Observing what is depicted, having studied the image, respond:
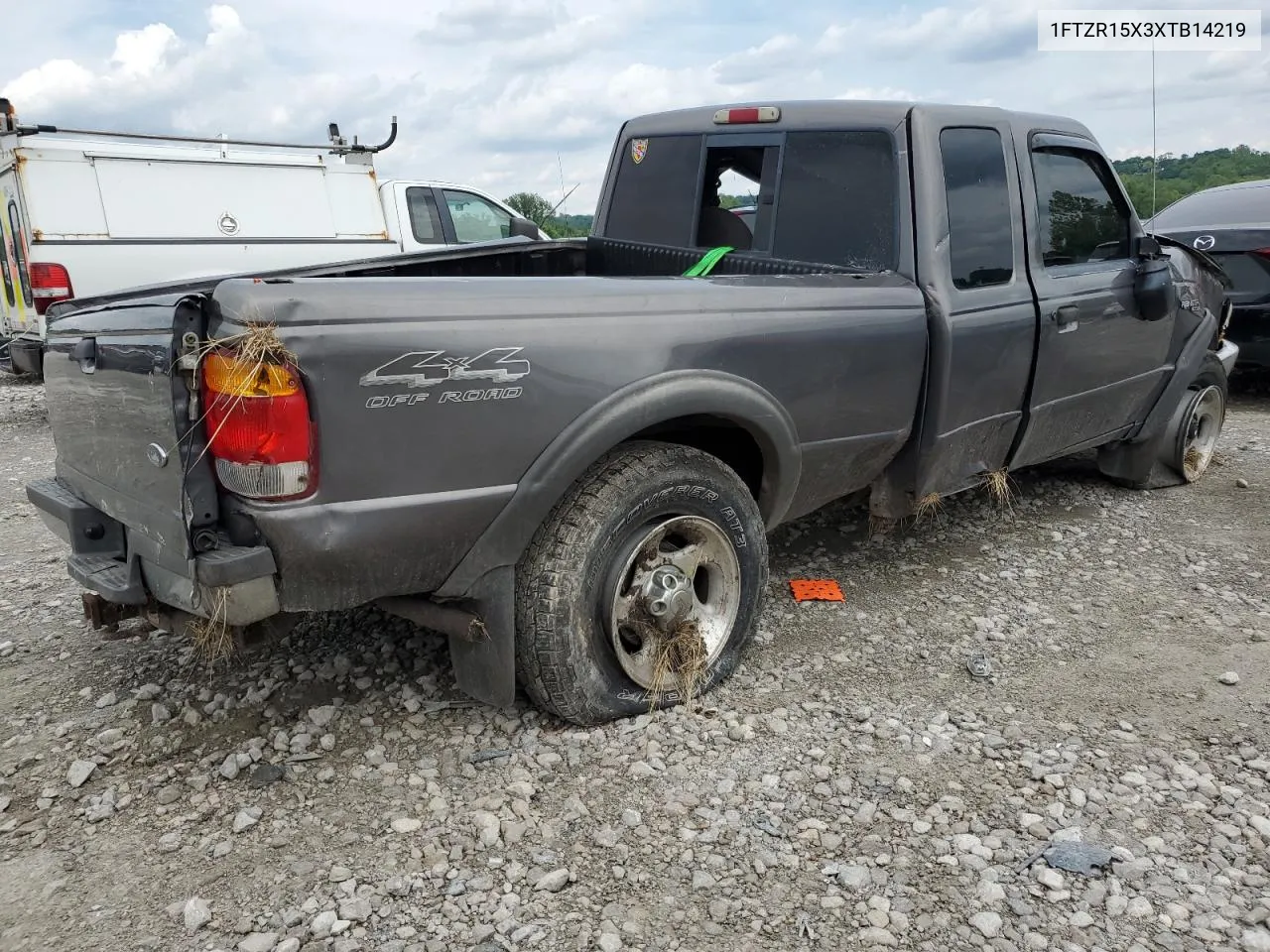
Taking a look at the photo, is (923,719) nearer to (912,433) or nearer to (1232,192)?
(912,433)

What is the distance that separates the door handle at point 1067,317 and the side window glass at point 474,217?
23.8ft

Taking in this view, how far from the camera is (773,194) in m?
4.07

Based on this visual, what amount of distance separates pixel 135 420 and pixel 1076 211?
13.0 feet

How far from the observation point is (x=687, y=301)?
9.93 ft

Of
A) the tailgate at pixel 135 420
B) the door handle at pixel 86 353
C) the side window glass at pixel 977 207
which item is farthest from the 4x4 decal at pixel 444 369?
the side window glass at pixel 977 207

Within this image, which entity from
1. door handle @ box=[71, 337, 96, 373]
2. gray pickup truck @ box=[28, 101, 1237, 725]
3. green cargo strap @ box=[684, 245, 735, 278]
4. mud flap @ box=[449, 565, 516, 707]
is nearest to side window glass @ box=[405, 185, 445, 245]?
gray pickup truck @ box=[28, 101, 1237, 725]

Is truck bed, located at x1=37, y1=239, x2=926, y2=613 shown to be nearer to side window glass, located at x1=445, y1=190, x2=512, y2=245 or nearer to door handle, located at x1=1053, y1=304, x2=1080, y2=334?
door handle, located at x1=1053, y1=304, x2=1080, y2=334

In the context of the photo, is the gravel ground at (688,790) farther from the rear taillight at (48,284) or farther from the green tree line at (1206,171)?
the green tree line at (1206,171)

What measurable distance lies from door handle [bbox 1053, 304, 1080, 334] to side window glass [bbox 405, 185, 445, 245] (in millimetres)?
7590

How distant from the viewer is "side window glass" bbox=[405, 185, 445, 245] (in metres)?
10.6

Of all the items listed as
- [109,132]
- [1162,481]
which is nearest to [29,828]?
[1162,481]

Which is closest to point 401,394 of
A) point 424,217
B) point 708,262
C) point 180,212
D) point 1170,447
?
point 708,262

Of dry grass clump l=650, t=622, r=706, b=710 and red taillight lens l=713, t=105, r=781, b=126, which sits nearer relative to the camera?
dry grass clump l=650, t=622, r=706, b=710

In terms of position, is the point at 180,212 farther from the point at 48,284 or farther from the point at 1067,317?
the point at 1067,317
